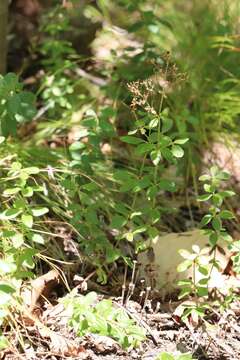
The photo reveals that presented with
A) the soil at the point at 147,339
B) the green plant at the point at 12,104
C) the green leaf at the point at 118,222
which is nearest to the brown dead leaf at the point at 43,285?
the soil at the point at 147,339

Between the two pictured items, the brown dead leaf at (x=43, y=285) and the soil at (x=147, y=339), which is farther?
the brown dead leaf at (x=43, y=285)

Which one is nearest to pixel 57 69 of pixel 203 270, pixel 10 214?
pixel 10 214

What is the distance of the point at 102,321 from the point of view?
78.7 inches

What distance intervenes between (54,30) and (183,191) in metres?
1.01

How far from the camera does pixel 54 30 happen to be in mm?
3393

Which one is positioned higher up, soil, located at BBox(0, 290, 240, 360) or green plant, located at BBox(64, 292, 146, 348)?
green plant, located at BBox(64, 292, 146, 348)

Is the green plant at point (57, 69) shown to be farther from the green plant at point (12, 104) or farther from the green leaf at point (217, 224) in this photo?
the green leaf at point (217, 224)

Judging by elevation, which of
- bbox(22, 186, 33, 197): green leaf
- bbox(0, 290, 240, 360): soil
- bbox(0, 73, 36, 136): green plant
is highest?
bbox(0, 73, 36, 136): green plant

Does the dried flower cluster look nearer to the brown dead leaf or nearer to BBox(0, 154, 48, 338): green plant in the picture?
BBox(0, 154, 48, 338): green plant

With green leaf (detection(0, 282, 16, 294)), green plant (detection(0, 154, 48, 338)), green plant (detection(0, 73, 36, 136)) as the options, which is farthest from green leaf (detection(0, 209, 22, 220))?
green plant (detection(0, 73, 36, 136))

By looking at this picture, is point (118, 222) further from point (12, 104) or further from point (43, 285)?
point (12, 104)

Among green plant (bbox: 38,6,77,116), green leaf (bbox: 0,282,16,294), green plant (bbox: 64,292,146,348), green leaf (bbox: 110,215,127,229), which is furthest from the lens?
green plant (bbox: 38,6,77,116)

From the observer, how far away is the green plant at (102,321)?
6.54ft

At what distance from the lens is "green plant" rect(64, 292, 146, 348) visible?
6.54 feet
